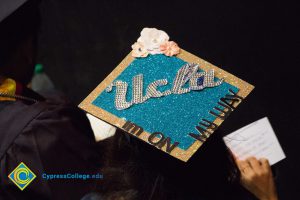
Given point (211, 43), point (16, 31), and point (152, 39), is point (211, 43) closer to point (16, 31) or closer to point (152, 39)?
point (152, 39)

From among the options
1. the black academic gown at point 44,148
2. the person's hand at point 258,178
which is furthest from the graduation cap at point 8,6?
the person's hand at point 258,178

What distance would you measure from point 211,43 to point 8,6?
92 centimetres

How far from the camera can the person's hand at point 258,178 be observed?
146 centimetres

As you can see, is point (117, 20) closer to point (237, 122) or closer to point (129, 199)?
point (237, 122)

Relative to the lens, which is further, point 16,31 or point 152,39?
point 16,31

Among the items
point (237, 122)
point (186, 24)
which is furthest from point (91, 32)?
point (237, 122)

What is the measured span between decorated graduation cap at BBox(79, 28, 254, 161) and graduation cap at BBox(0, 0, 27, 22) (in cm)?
42

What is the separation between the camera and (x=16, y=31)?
1433 millimetres

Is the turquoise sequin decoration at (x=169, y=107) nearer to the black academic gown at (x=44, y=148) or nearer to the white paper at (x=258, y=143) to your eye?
the black academic gown at (x=44, y=148)

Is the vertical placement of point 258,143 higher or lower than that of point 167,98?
lower

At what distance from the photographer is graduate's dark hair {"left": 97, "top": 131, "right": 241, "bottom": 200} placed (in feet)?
3.99

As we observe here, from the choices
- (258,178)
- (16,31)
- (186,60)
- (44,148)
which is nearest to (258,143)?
(258,178)

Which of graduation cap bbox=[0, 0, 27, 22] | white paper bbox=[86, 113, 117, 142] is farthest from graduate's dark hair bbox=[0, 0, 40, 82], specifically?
white paper bbox=[86, 113, 117, 142]

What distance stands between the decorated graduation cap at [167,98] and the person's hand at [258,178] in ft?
1.36
